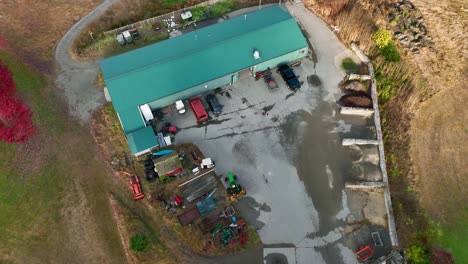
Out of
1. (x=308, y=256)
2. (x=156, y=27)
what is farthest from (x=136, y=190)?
(x=156, y=27)

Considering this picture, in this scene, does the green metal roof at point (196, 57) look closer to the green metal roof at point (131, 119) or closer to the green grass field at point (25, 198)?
the green metal roof at point (131, 119)

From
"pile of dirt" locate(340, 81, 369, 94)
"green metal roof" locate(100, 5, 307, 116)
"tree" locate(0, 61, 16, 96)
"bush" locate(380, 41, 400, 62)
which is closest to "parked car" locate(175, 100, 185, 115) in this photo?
"green metal roof" locate(100, 5, 307, 116)

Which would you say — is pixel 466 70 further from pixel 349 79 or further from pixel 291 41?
pixel 291 41

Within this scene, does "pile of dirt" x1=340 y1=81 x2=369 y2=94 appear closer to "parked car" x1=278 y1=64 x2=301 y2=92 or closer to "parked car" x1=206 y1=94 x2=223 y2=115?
"parked car" x1=278 y1=64 x2=301 y2=92

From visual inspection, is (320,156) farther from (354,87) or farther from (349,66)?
(349,66)

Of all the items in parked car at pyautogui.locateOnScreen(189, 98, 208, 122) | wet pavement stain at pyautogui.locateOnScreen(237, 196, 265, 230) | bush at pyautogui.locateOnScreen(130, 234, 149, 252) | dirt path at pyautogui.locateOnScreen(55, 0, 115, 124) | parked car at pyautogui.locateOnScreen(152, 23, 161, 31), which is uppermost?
parked car at pyautogui.locateOnScreen(152, 23, 161, 31)

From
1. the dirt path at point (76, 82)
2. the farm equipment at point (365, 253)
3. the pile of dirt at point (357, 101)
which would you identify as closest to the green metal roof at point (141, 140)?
the dirt path at point (76, 82)
